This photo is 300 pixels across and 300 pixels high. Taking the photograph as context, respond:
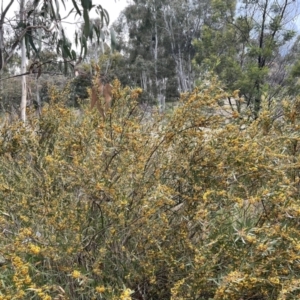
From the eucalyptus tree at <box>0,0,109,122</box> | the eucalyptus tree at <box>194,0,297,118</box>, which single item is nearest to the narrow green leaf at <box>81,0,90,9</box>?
the eucalyptus tree at <box>0,0,109,122</box>

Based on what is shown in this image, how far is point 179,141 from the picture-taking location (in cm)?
183

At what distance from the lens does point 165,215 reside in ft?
5.11

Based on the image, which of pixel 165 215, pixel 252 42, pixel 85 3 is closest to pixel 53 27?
pixel 85 3

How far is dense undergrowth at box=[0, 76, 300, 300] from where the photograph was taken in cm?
147

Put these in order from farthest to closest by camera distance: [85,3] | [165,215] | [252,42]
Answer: [252,42] < [85,3] < [165,215]

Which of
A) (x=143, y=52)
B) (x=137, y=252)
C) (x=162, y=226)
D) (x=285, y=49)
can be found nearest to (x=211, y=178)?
(x=162, y=226)

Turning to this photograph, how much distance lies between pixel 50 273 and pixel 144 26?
24.7m

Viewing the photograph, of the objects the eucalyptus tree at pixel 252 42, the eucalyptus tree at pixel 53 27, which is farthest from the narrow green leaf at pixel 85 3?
the eucalyptus tree at pixel 252 42

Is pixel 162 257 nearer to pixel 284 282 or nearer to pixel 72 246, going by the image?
pixel 72 246

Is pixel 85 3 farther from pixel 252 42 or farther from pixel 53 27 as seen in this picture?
pixel 252 42

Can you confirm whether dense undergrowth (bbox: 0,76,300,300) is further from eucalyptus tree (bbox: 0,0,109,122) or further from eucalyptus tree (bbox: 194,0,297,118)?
eucalyptus tree (bbox: 194,0,297,118)

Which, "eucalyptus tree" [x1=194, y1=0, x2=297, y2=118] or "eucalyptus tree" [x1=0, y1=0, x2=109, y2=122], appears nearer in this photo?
"eucalyptus tree" [x1=0, y1=0, x2=109, y2=122]

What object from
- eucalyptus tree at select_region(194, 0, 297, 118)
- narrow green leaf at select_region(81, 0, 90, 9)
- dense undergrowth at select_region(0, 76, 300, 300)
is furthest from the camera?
eucalyptus tree at select_region(194, 0, 297, 118)

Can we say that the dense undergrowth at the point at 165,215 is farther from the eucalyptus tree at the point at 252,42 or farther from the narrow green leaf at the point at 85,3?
the eucalyptus tree at the point at 252,42
